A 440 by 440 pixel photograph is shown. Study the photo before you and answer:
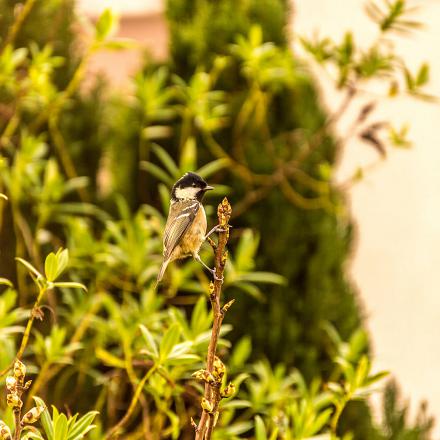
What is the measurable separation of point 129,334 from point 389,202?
2.18 m

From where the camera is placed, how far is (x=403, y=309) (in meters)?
3.12

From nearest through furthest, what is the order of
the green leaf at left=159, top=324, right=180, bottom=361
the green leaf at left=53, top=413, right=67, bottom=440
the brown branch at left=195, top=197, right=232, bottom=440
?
the brown branch at left=195, top=197, right=232, bottom=440 → the green leaf at left=53, top=413, right=67, bottom=440 → the green leaf at left=159, top=324, right=180, bottom=361

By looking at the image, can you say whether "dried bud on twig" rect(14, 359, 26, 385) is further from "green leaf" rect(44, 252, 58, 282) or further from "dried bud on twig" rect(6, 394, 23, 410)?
"green leaf" rect(44, 252, 58, 282)

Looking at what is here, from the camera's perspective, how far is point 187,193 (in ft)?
2.10

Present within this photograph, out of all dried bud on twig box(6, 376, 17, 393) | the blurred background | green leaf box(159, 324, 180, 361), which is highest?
dried bud on twig box(6, 376, 17, 393)

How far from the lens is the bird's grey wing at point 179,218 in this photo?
2.12 feet

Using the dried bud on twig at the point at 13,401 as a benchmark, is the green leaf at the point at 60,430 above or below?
below

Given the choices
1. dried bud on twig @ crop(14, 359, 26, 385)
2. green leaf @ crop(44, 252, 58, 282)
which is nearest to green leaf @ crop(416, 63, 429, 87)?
green leaf @ crop(44, 252, 58, 282)

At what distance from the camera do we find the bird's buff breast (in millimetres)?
652

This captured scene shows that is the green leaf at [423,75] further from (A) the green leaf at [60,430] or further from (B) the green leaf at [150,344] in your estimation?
(A) the green leaf at [60,430]

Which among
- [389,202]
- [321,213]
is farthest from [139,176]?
[389,202]

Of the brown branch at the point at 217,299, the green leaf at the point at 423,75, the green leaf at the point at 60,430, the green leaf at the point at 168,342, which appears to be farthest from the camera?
the green leaf at the point at 423,75

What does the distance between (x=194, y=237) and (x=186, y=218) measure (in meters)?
0.02

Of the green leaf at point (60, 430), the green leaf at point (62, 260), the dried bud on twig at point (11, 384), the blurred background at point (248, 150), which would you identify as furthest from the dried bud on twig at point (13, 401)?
the blurred background at point (248, 150)
